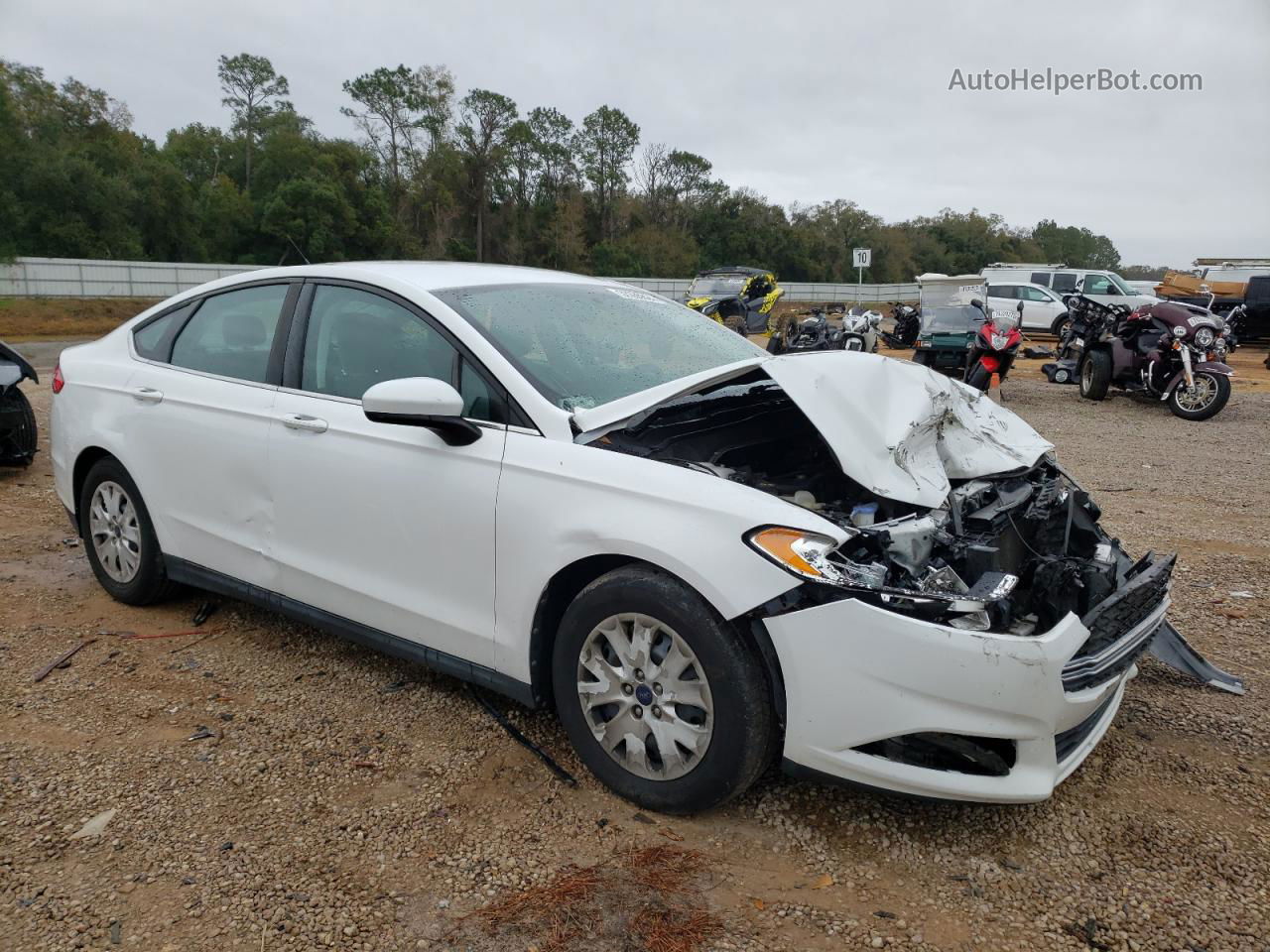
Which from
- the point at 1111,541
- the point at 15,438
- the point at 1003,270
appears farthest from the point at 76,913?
the point at 1003,270

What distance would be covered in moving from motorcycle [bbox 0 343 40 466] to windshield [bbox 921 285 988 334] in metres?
13.8

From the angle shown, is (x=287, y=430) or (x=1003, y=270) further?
(x=1003, y=270)

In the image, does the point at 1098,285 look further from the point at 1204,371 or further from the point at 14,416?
the point at 14,416

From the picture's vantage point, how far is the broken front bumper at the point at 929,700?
2.28 m

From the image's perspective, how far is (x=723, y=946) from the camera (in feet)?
7.10

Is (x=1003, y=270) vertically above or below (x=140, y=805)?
above

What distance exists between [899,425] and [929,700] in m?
1.00

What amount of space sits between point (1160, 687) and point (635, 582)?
Result: 2.36 metres

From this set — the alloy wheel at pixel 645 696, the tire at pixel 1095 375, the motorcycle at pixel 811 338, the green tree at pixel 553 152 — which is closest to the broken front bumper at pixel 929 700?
the alloy wheel at pixel 645 696

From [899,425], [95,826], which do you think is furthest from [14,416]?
[899,425]

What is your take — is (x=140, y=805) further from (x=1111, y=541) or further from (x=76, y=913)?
(x=1111, y=541)

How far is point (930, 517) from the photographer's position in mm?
2760

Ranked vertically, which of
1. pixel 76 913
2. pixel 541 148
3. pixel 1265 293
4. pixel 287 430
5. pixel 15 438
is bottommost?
pixel 76 913

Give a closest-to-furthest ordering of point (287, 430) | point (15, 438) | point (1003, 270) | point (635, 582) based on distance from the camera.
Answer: point (635, 582) → point (287, 430) → point (15, 438) → point (1003, 270)
